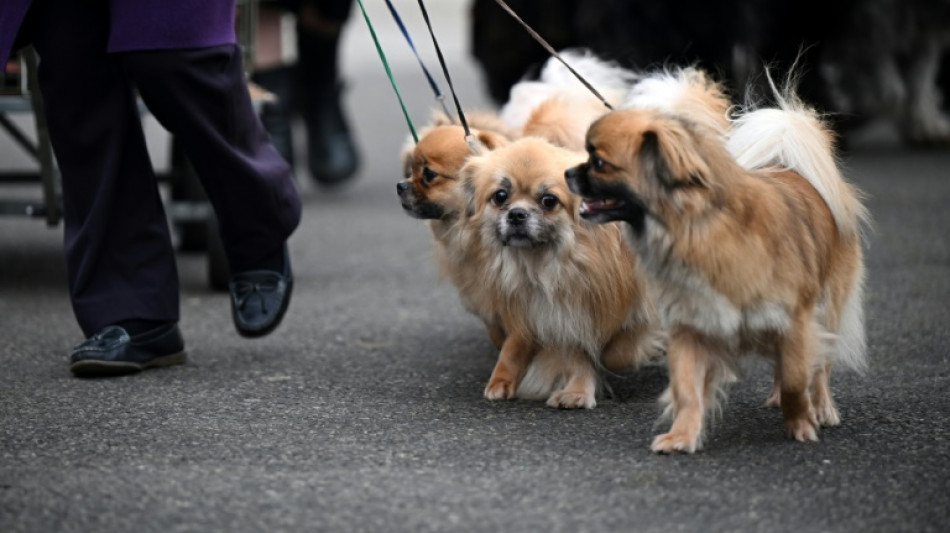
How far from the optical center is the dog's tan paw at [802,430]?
3344mm

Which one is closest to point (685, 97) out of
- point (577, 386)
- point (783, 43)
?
point (577, 386)

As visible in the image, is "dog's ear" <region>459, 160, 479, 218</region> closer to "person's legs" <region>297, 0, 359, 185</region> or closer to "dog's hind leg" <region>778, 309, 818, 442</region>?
"dog's hind leg" <region>778, 309, 818, 442</region>

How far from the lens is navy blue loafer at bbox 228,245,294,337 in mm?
4273

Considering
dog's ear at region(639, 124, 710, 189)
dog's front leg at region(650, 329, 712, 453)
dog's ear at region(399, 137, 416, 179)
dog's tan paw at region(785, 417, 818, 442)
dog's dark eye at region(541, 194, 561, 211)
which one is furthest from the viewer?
dog's ear at region(399, 137, 416, 179)

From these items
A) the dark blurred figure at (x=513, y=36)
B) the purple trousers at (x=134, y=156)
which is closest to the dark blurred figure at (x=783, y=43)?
the dark blurred figure at (x=513, y=36)

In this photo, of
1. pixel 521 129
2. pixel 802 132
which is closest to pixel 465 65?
pixel 521 129

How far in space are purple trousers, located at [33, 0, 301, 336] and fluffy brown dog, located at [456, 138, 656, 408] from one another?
0.68 metres

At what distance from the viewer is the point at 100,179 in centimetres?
402

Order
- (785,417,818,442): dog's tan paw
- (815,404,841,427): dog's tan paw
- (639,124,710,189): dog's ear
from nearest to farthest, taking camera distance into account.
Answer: (639,124,710,189): dog's ear
(785,417,818,442): dog's tan paw
(815,404,841,427): dog's tan paw

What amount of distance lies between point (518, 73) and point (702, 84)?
564cm

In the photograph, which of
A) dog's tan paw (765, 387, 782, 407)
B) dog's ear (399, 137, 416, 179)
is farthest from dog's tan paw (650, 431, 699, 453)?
dog's ear (399, 137, 416, 179)

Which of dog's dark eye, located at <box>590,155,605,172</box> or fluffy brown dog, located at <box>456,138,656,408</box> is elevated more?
dog's dark eye, located at <box>590,155,605,172</box>

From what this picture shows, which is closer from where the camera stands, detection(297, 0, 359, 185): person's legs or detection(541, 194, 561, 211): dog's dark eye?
detection(541, 194, 561, 211): dog's dark eye

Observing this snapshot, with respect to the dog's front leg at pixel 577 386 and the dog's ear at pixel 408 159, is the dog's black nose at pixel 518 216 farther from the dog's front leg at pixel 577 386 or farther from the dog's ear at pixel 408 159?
the dog's ear at pixel 408 159
